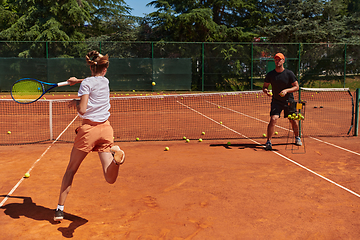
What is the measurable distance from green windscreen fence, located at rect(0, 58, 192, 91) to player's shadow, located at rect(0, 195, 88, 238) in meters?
16.7

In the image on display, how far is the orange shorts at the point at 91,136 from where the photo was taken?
11.3 feet

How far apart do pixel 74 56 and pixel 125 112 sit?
1005 centimetres

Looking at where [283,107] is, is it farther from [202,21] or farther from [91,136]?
[202,21]

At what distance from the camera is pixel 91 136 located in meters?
3.44

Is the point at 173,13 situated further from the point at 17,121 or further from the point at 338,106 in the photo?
the point at 17,121

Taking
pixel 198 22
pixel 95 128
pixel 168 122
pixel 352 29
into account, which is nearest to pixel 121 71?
pixel 198 22

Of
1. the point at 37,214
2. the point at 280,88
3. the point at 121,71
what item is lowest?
the point at 37,214

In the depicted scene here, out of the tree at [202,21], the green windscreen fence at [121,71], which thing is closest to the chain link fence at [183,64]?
the green windscreen fence at [121,71]

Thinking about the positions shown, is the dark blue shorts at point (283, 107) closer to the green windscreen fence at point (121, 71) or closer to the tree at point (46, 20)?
the green windscreen fence at point (121, 71)

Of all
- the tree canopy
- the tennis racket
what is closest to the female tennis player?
the tennis racket

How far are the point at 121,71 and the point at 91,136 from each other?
17.6m

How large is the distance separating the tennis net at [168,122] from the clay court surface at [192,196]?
5.68 feet

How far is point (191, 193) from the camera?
14.7 ft

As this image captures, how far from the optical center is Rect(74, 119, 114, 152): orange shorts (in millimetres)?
3436
